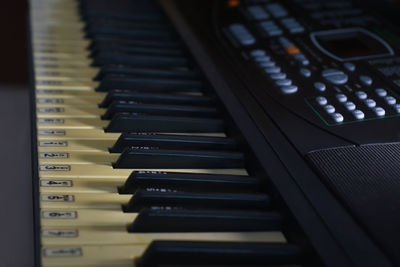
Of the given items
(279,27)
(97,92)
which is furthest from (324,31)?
(97,92)

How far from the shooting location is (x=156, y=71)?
3.87ft

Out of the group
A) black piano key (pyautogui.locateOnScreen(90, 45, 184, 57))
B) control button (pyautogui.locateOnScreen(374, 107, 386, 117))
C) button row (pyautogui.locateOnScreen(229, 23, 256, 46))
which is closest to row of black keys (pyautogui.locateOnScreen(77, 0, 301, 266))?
black piano key (pyautogui.locateOnScreen(90, 45, 184, 57))

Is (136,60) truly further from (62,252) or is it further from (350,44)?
(62,252)

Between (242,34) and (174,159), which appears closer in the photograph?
(174,159)

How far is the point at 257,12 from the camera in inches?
50.5

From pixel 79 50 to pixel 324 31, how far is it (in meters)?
0.51

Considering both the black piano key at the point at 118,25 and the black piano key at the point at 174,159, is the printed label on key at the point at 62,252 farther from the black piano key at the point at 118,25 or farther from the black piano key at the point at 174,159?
Answer: the black piano key at the point at 118,25

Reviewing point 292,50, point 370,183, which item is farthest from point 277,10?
point 370,183

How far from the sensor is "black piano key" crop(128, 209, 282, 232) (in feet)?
2.42

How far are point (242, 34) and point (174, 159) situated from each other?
40 cm

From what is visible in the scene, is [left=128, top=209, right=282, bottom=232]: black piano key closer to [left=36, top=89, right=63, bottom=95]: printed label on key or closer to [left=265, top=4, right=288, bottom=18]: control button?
[left=36, top=89, right=63, bottom=95]: printed label on key

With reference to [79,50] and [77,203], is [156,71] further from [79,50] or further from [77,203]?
[77,203]

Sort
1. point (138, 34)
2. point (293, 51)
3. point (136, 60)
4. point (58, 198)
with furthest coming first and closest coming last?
point (138, 34), point (136, 60), point (293, 51), point (58, 198)

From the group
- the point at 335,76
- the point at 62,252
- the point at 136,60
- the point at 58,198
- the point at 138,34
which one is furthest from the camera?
the point at 138,34
